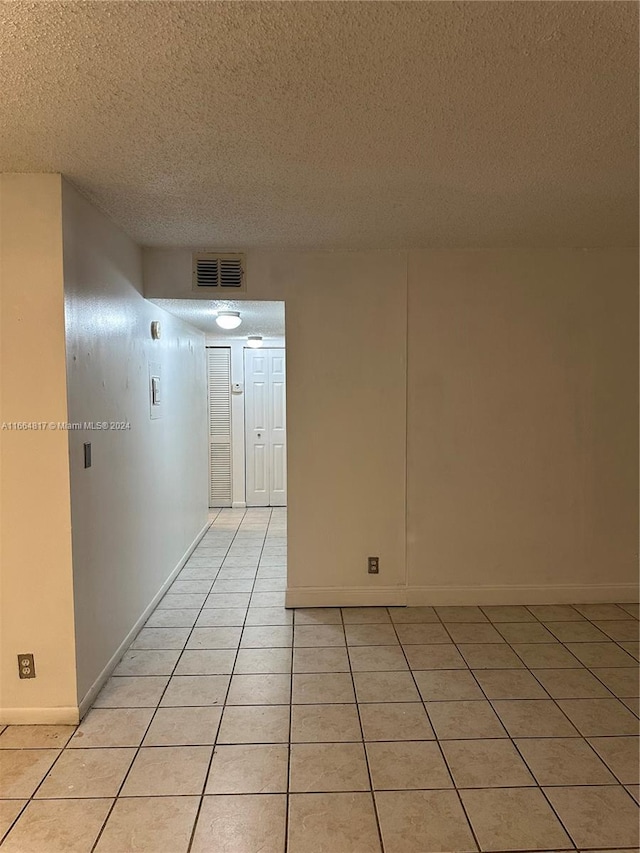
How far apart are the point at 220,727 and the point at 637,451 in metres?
2.97

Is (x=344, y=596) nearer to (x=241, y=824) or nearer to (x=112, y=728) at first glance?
(x=112, y=728)

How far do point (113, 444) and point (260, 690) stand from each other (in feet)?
4.54

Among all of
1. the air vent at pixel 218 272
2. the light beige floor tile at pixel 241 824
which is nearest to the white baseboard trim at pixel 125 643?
the light beige floor tile at pixel 241 824

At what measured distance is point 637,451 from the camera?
136 inches

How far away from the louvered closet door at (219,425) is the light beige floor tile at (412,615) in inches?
143

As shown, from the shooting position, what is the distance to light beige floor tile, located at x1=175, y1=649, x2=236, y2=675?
2648 millimetres

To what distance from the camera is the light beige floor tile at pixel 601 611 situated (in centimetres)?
329

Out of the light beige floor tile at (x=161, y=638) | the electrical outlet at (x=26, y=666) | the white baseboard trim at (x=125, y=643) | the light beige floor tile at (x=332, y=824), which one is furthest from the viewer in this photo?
the light beige floor tile at (x=161, y=638)

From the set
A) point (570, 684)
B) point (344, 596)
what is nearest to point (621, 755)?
point (570, 684)

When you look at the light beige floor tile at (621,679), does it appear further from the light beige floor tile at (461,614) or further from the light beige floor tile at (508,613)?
the light beige floor tile at (461,614)

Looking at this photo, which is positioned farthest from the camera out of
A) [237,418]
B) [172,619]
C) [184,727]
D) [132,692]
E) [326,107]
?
[237,418]

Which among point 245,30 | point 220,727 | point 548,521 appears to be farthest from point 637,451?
point 245,30

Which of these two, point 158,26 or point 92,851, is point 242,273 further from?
point 92,851

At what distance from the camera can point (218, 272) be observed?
10.8ft
